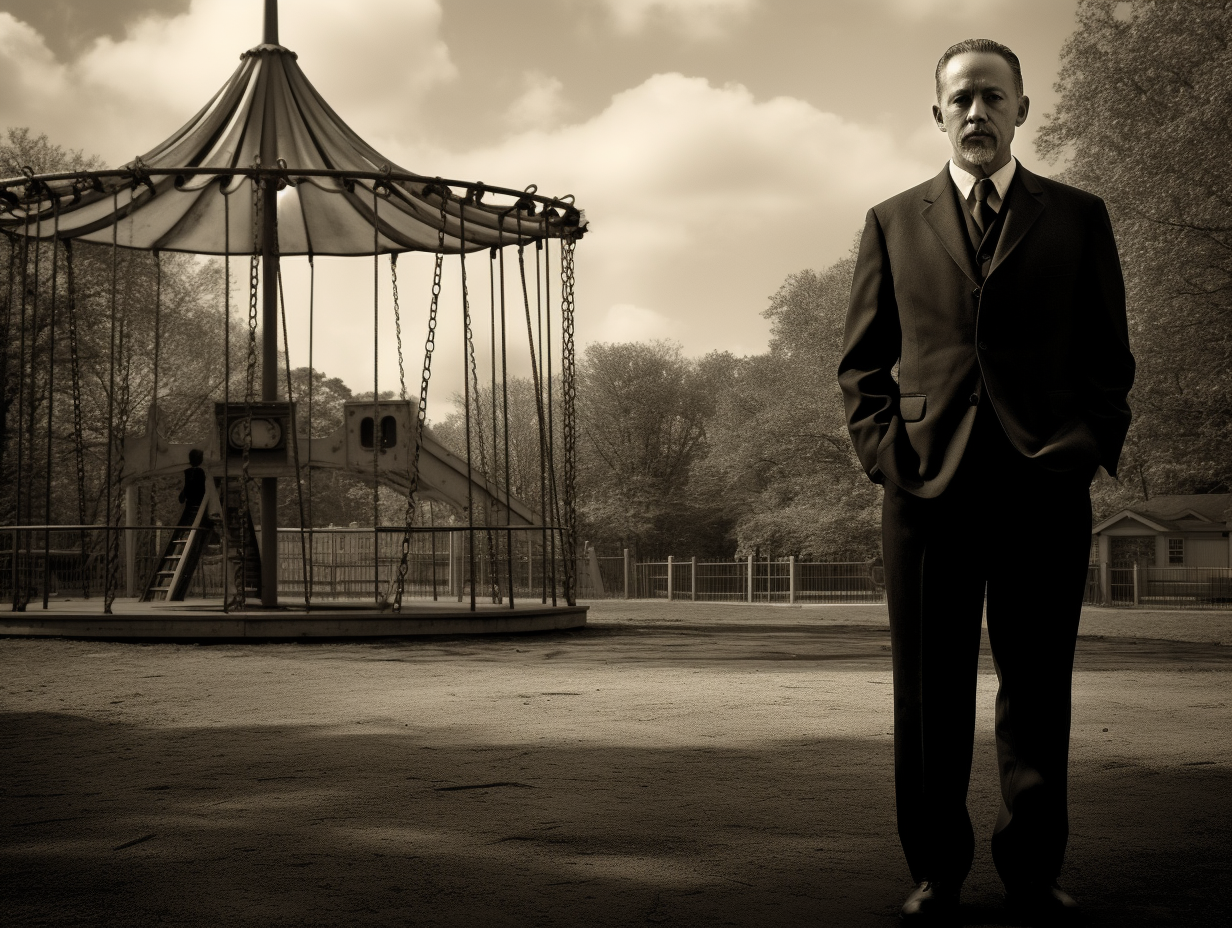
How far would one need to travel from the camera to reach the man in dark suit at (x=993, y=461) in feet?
10.4

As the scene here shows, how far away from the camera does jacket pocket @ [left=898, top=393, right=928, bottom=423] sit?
129 inches

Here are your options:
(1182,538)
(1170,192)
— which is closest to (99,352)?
(1170,192)

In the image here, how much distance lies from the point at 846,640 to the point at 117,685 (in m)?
8.59

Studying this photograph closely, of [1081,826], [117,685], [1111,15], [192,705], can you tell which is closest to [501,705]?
[192,705]

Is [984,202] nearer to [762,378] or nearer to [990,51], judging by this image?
[990,51]

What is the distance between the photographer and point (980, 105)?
328 centimetres

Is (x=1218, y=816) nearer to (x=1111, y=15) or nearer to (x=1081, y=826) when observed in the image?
(x=1081, y=826)

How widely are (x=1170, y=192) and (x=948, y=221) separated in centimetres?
2278

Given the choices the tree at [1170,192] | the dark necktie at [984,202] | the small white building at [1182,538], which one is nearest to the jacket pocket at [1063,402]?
the dark necktie at [984,202]

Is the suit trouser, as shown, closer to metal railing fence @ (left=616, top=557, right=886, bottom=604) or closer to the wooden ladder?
the wooden ladder

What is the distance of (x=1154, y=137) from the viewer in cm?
2389

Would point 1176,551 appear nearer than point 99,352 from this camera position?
No

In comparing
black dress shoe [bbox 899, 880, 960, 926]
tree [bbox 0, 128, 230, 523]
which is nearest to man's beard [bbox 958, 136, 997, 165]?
black dress shoe [bbox 899, 880, 960, 926]

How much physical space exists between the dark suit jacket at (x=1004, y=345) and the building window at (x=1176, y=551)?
138ft
